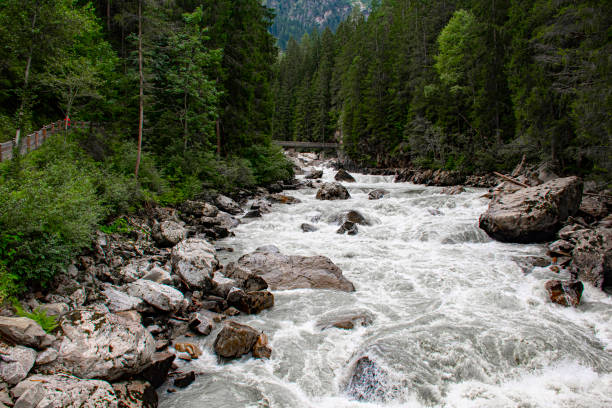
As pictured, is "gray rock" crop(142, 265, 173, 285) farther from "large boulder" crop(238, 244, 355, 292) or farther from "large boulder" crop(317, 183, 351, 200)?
"large boulder" crop(317, 183, 351, 200)

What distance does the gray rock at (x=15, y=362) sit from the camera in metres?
3.92

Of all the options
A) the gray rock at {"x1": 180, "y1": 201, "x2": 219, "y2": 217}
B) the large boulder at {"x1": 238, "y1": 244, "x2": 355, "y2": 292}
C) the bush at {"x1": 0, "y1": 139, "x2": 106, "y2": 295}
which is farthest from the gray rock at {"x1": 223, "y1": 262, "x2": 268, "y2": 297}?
the gray rock at {"x1": 180, "y1": 201, "x2": 219, "y2": 217}

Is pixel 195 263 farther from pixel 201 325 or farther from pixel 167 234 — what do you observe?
pixel 167 234

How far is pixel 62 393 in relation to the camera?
3.94 m

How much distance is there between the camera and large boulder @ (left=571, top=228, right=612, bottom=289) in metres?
8.36

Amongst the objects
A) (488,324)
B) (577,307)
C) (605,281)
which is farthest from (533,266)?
(488,324)

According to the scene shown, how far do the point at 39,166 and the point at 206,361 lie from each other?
10278mm

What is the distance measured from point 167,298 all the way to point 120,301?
0.88m

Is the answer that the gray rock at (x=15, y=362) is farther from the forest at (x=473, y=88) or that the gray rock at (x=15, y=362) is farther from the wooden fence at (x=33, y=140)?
the forest at (x=473, y=88)

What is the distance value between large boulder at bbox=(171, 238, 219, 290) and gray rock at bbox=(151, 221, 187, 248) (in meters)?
2.04

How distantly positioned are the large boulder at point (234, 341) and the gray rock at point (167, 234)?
6517 mm

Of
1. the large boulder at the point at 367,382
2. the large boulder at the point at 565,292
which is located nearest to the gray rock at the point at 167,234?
the large boulder at the point at 367,382

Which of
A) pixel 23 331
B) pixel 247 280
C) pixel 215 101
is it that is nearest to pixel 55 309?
pixel 23 331

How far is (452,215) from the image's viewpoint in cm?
1631
